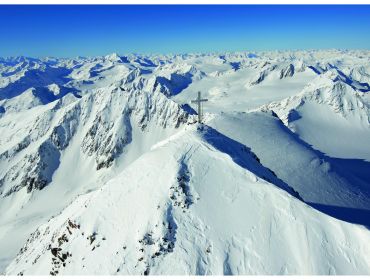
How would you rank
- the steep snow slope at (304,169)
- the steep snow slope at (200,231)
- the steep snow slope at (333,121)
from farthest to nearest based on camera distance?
the steep snow slope at (333,121), the steep snow slope at (304,169), the steep snow slope at (200,231)

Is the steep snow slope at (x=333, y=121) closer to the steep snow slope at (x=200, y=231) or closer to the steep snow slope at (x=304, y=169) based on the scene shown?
the steep snow slope at (x=304, y=169)

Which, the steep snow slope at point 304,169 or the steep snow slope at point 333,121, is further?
the steep snow slope at point 333,121

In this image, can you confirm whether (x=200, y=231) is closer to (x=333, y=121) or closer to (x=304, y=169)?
(x=304, y=169)

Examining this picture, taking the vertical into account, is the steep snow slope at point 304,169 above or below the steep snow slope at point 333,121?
above

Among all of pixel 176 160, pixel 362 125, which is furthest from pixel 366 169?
pixel 176 160

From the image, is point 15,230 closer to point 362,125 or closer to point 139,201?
point 139,201

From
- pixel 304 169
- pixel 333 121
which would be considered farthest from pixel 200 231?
pixel 333 121

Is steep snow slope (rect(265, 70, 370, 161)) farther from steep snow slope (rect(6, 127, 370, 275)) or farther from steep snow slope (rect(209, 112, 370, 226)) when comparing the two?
steep snow slope (rect(6, 127, 370, 275))

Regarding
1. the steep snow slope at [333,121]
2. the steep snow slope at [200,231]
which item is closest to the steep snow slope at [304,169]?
the steep snow slope at [200,231]

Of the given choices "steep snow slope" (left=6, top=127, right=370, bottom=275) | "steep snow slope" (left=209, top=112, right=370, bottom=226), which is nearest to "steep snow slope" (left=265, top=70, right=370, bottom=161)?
"steep snow slope" (left=209, top=112, right=370, bottom=226)
